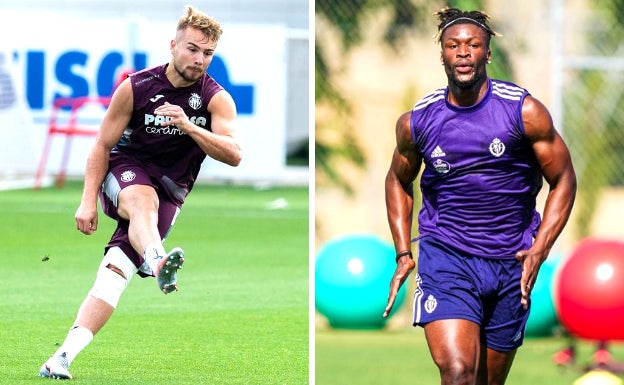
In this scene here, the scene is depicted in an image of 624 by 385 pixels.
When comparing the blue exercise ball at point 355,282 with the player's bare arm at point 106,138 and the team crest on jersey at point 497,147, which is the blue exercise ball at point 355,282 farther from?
the team crest on jersey at point 497,147

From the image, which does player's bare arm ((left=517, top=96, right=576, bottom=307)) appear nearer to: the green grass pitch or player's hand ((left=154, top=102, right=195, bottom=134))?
player's hand ((left=154, top=102, right=195, bottom=134))

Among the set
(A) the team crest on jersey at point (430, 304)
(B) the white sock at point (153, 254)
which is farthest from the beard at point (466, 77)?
(B) the white sock at point (153, 254)

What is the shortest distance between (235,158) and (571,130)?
10024 millimetres

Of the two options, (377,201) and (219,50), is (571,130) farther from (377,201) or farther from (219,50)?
(219,50)

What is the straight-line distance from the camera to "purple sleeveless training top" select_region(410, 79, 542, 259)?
673cm

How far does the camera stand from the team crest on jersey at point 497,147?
670 centimetres

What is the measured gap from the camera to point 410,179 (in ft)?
23.7

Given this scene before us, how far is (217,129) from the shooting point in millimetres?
7652

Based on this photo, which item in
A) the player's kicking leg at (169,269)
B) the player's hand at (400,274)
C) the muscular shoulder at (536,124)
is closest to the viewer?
the muscular shoulder at (536,124)

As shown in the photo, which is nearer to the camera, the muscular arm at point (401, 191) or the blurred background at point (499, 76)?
the muscular arm at point (401, 191)

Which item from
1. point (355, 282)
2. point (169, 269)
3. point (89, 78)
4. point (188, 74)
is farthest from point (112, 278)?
point (89, 78)

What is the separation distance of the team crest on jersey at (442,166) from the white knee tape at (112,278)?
6.60ft

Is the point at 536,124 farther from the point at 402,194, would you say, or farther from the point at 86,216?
the point at 86,216

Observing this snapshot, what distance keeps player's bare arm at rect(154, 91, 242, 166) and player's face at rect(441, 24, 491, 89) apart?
1399mm
